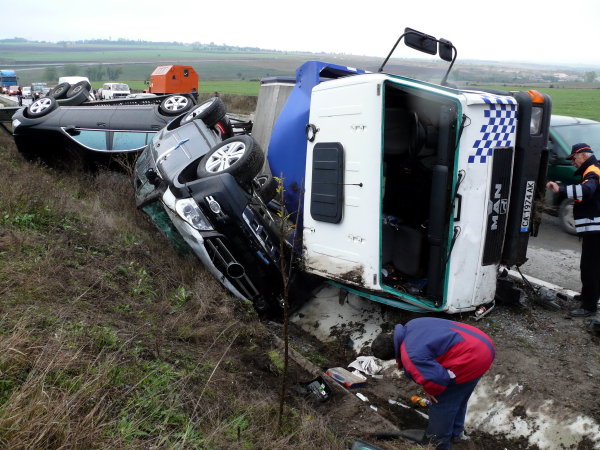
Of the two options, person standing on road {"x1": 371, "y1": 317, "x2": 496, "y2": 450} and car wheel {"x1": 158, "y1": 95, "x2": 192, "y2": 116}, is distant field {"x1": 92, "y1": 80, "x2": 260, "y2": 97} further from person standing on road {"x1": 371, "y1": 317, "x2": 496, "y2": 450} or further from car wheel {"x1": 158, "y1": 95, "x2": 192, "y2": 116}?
person standing on road {"x1": 371, "y1": 317, "x2": 496, "y2": 450}

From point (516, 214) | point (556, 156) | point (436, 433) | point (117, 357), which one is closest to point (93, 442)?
point (117, 357)

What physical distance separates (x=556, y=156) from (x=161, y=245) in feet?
19.2

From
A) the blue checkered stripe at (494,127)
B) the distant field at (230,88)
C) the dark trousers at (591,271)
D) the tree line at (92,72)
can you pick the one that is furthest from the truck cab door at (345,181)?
the tree line at (92,72)

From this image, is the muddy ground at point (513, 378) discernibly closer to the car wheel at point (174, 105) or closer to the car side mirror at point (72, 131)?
the car wheel at point (174, 105)

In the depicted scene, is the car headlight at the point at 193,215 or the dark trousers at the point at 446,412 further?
the car headlight at the point at 193,215

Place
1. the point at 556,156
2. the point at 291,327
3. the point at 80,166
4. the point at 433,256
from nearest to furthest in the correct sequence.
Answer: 1. the point at 433,256
2. the point at 291,327
3. the point at 556,156
4. the point at 80,166

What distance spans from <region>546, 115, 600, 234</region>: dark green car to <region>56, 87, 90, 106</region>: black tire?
313 inches

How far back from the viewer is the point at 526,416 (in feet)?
12.5

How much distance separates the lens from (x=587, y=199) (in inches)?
198

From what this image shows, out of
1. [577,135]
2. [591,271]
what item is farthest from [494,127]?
[577,135]

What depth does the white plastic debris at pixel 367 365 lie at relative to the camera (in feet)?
15.4

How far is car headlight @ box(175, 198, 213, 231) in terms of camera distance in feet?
16.8

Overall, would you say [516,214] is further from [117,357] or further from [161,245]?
[161,245]

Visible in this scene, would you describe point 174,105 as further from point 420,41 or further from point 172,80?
point 172,80
